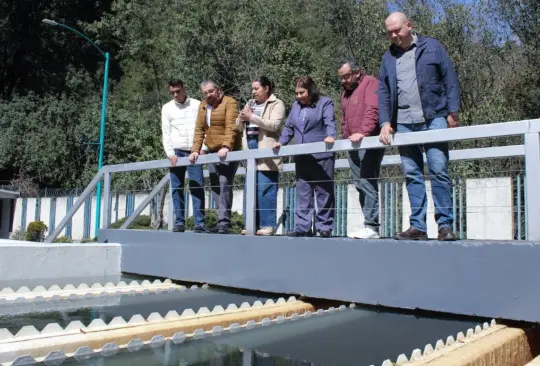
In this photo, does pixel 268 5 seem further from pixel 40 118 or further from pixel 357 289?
pixel 357 289

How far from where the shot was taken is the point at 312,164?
525cm

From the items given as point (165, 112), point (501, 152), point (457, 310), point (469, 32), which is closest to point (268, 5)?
point (469, 32)

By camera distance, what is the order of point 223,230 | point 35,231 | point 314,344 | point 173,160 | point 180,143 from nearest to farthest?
point 314,344, point 223,230, point 173,160, point 180,143, point 35,231

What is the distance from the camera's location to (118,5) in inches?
1346

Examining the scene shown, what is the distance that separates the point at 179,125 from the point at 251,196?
167cm

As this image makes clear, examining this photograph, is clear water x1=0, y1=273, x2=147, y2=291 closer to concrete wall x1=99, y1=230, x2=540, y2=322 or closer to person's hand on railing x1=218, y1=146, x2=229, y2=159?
concrete wall x1=99, y1=230, x2=540, y2=322

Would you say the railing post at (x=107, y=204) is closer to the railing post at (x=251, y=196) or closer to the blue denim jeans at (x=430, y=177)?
the railing post at (x=251, y=196)

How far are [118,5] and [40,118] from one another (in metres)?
8.29

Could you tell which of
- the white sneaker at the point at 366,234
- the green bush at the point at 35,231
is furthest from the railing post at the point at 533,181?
the green bush at the point at 35,231

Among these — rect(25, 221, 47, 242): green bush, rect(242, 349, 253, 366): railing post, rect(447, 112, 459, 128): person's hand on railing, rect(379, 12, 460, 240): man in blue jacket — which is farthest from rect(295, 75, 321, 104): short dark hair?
rect(25, 221, 47, 242): green bush

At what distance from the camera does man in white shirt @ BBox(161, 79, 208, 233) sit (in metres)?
6.52

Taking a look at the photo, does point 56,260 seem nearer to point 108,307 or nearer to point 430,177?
point 108,307

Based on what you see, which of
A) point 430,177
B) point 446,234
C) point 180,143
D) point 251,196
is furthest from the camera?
point 180,143

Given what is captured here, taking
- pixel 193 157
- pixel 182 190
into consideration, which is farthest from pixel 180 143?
pixel 193 157
